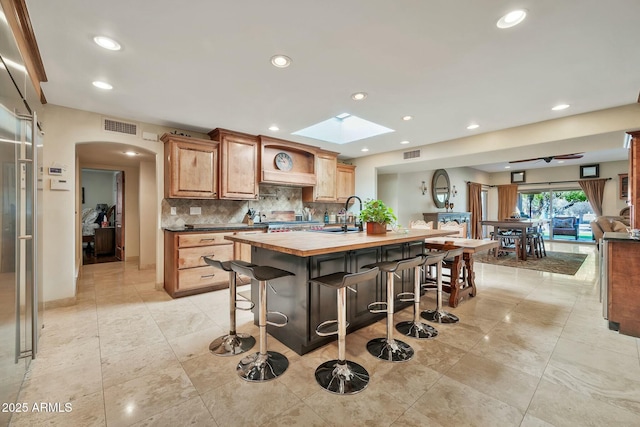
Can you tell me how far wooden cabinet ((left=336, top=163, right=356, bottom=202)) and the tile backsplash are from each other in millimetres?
430

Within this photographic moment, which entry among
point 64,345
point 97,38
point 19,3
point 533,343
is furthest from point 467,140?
point 64,345

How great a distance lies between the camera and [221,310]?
320 cm

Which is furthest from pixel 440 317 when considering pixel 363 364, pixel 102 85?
pixel 102 85

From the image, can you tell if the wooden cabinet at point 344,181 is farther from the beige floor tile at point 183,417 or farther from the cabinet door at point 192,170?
the beige floor tile at point 183,417

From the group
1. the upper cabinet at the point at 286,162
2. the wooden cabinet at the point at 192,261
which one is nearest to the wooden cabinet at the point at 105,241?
the wooden cabinet at the point at 192,261

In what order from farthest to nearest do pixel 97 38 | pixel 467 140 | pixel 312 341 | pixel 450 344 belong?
pixel 467 140 < pixel 450 344 < pixel 312 341 < pixel 97 38

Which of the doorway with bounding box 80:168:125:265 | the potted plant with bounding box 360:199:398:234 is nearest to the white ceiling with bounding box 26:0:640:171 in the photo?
Answer: the potted plant with bounding box 360:199:398:234

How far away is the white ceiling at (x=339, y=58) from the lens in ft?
5.84

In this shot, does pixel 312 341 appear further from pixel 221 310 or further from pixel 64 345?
pixel 64 345

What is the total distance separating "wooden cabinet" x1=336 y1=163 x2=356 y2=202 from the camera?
6.07 meters

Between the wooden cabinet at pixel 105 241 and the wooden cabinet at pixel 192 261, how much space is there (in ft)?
13.9

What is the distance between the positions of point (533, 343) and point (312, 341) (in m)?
1.95

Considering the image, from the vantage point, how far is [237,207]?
4.91 m

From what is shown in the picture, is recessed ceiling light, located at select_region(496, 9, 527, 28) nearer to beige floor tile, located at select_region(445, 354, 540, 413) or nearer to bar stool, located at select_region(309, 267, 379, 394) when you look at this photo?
bar stool, located at select_region(309, 267, 379, 394)
